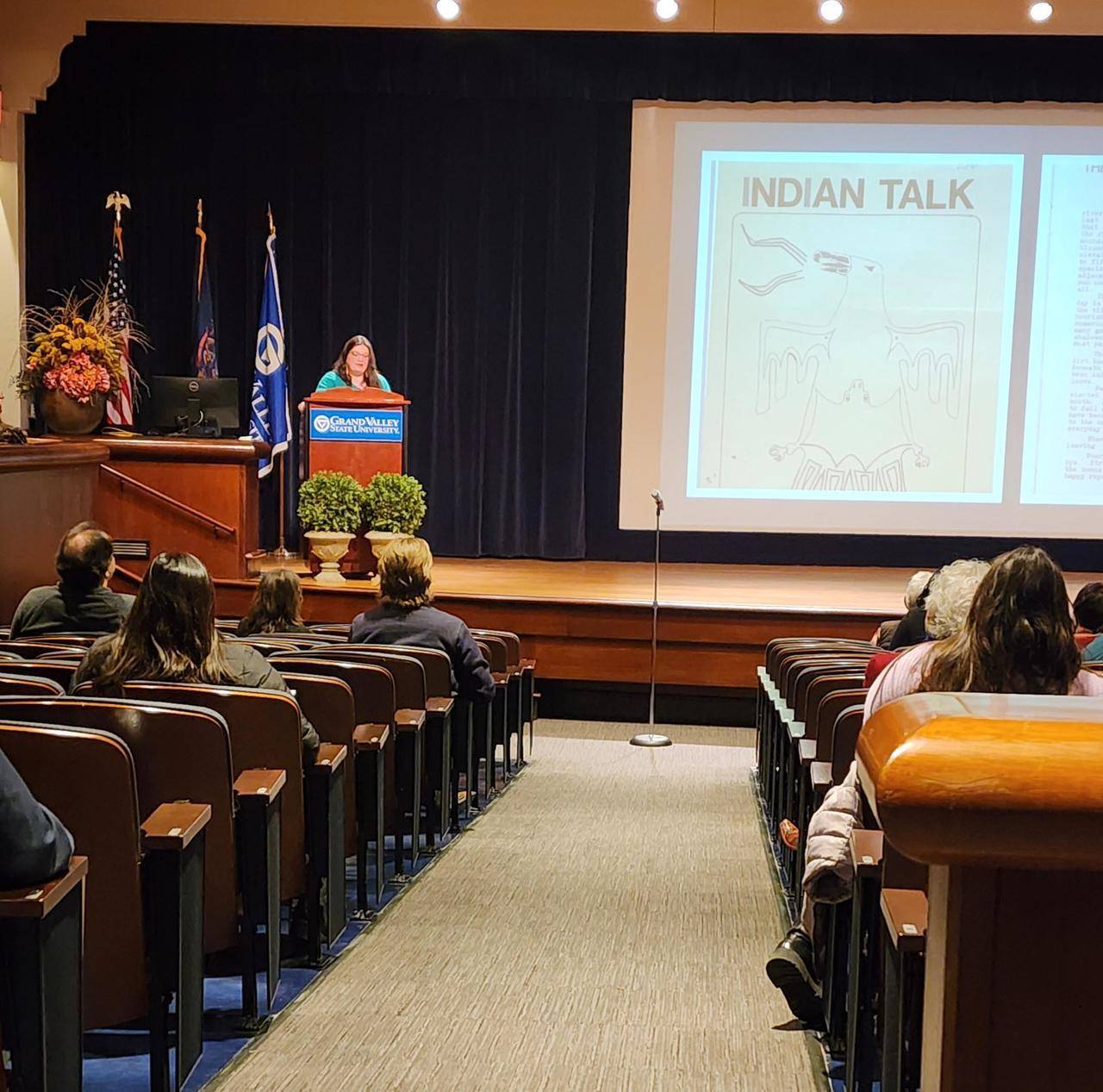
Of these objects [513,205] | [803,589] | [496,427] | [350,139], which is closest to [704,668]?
[803,589]

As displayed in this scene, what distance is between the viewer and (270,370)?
975 centimetres

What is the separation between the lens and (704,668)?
A: 7.09 meters

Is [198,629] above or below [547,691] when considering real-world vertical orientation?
above

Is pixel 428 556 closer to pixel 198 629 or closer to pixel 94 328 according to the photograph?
pixel 198 629

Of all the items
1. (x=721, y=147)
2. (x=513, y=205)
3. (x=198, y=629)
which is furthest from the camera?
(x=513, y=205)

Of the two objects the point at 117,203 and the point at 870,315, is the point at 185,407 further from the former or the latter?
the point at 870,315

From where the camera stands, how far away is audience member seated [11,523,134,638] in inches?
167

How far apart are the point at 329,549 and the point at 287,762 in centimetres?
491

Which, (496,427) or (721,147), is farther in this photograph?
(496,427)

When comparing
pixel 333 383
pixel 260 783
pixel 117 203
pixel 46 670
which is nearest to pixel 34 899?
pixel 260 783

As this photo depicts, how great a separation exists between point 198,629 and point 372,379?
5.95m

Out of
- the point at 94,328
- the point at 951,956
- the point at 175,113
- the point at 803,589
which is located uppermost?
the point at 175,113

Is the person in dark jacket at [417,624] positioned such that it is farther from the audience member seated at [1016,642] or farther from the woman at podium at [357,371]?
the woman at podium at [357,371]

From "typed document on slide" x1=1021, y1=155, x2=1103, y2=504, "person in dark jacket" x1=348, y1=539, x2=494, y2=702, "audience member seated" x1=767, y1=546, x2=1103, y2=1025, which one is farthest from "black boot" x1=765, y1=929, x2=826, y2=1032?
"typed document on slide" x1=1021, y1=155, x2=1103, y2=504
